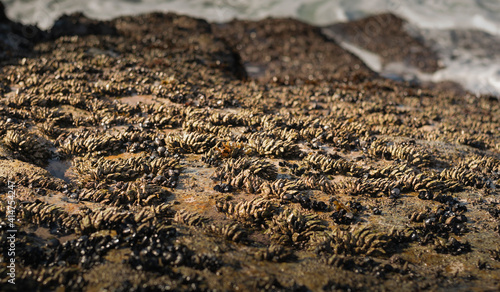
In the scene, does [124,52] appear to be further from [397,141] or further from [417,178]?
[417,178]

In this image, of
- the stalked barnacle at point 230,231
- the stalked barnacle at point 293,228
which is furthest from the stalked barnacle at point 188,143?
the stalked barnacle at point 293,228

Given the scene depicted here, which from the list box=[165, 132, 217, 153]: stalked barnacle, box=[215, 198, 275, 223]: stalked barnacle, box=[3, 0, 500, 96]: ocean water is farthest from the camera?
box=[3, 0, 500, 96]: ocean water

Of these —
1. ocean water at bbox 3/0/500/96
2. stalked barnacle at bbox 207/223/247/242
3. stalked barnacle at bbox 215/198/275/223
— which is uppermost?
ocean water at bbox 3/0/500/96

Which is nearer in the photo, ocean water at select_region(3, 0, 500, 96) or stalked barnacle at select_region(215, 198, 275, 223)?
stalked barnacle at select_region(215, 198, 275, 223)

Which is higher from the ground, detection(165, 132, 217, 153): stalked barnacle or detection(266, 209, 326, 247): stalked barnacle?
detection(165, 132, 217, 153): stalked barnacle

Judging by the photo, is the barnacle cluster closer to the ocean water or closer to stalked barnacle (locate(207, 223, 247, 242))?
→ stalked barnacle (locate(207, 223, 247, 242))

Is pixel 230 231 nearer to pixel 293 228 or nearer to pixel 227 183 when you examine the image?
pixel 293 228

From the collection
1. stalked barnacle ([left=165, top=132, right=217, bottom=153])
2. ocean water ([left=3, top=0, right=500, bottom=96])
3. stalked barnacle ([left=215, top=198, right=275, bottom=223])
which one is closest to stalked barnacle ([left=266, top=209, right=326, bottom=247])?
stalked barnacle ([left=215, top=198, right=275, bottom=223])
